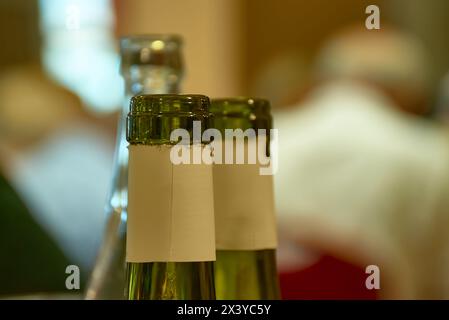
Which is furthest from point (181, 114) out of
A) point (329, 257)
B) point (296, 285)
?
point (329, 257)

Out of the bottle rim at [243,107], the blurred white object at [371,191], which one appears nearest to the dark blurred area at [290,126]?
the blurred white object at [371,191]

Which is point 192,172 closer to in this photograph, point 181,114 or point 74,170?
point 181,114

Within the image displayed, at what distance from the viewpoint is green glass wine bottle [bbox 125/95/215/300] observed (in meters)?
0.39

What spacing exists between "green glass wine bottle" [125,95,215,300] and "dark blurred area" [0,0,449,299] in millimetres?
170

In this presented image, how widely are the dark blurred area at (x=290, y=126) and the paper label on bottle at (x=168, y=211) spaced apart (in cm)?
18

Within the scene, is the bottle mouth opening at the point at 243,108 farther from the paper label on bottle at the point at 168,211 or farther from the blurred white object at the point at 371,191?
the blurred white object at the point at 371,191

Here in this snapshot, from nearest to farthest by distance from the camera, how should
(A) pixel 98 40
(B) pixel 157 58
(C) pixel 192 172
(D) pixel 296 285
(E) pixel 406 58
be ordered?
1. (C) pixel 192 172
2. (B) pixel 157 58
3. (D) pixel 296 285
4. (E) pixel 406 58
5. (A) pixel 98 40

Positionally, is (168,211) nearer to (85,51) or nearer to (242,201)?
(242,201)

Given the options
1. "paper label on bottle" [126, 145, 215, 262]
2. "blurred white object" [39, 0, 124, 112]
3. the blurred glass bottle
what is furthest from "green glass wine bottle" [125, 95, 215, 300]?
"blurred white object" [39, 0, 124, 112]

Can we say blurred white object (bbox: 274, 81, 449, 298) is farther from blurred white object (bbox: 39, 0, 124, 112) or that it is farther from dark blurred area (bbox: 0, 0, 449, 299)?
blurred white object (bbox: 39, 0, 124, 112)

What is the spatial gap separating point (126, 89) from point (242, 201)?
139mm

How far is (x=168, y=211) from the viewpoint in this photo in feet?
1.27

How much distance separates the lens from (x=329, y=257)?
1.42 m
